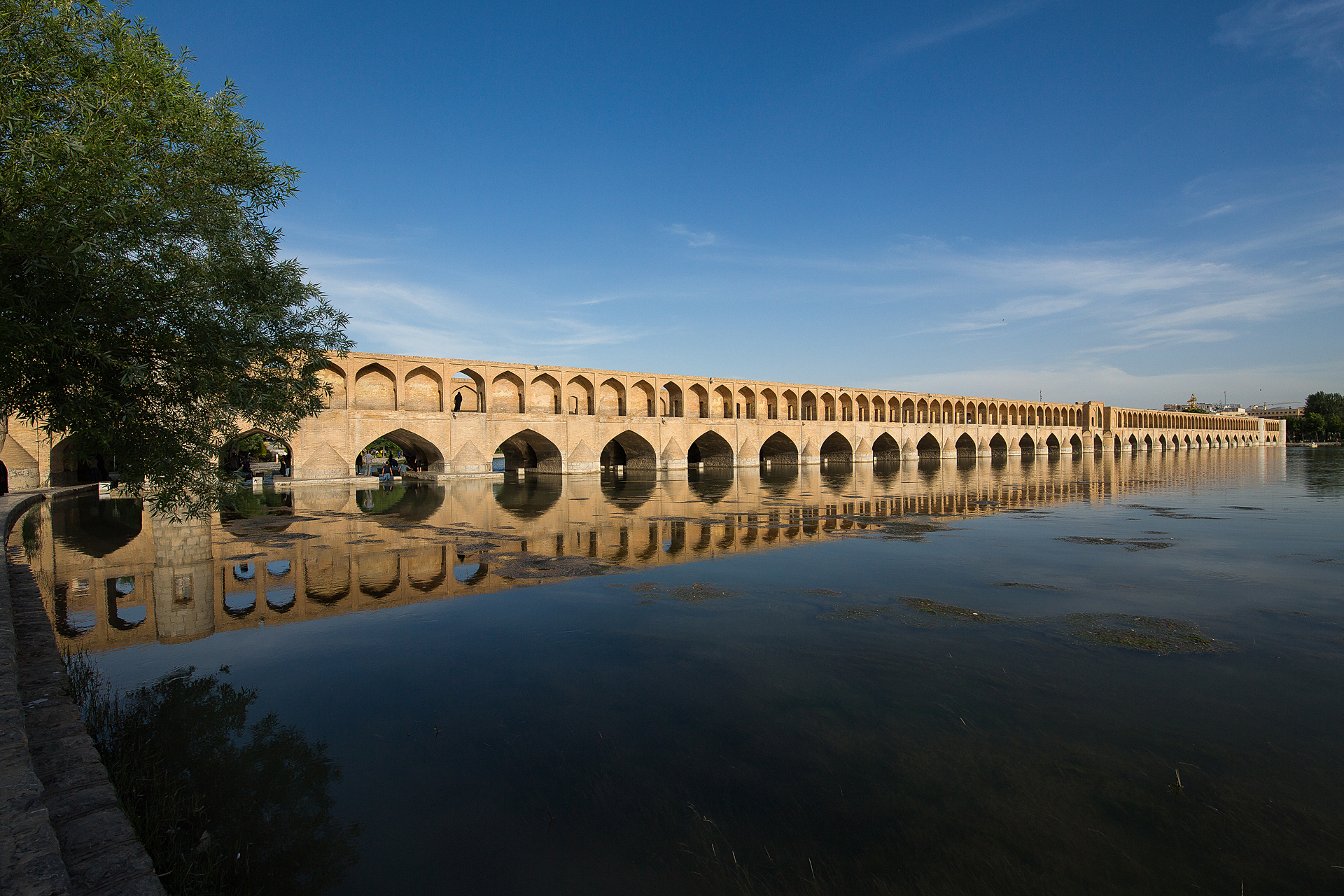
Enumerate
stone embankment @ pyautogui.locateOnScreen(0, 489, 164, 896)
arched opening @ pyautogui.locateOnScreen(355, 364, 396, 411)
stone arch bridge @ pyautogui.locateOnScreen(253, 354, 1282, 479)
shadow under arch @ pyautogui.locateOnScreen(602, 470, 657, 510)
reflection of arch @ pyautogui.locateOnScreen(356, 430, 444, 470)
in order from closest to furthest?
1. stone embankment @ pyautogui.locateOnScreen(0, 489, 164, 896)
2. shadow under arch @ pyautogui.locateOnScreen(602, 470, 657, 510)
3. stone arch bridge @ pyautogui.locateOnScreen(253, 354, 1282, 479)
4. arched opening @ pyautogui.locateOnScreen(355, 364, 396, 411)
5. reflection of arch @ pyautogui.locateOnScreen(356, 430, 444, 470)

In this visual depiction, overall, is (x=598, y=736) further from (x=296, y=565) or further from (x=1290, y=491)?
(x=1290, y=491)

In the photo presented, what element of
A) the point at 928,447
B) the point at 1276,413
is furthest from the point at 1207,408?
the point at 928,447

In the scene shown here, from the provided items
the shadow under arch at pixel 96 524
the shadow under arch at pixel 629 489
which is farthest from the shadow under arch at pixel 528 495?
the shadow under arch at pixel 96 524

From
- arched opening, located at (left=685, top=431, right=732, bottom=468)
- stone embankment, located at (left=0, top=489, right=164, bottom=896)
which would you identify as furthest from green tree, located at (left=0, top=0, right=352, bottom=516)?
arched opening, located at (left=685, top=431, right=732, bottom=468)

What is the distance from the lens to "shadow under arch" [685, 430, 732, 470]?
32875 millimetres

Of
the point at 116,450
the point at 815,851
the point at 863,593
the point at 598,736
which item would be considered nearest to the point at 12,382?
the point at 116,450

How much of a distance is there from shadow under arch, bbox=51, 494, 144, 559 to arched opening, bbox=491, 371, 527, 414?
12397 millimetres

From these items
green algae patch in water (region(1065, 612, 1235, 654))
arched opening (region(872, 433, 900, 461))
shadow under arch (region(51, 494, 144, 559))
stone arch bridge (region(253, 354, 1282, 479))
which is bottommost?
green algae patch in water (region(1065, 612, 1235, 654))

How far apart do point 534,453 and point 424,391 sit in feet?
26.1

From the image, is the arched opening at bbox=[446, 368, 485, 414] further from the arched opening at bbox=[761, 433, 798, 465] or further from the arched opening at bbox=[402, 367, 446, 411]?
the arched opening at bbox=[761, 433, 798, 465]

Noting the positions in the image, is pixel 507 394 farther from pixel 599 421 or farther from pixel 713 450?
pixel 713 450

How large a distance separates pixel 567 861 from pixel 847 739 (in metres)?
1.49

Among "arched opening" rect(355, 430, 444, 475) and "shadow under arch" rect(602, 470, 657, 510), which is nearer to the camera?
"shadow under arch" rect(602, 470, 657, 510)

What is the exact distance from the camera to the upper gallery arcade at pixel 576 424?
22000mm
